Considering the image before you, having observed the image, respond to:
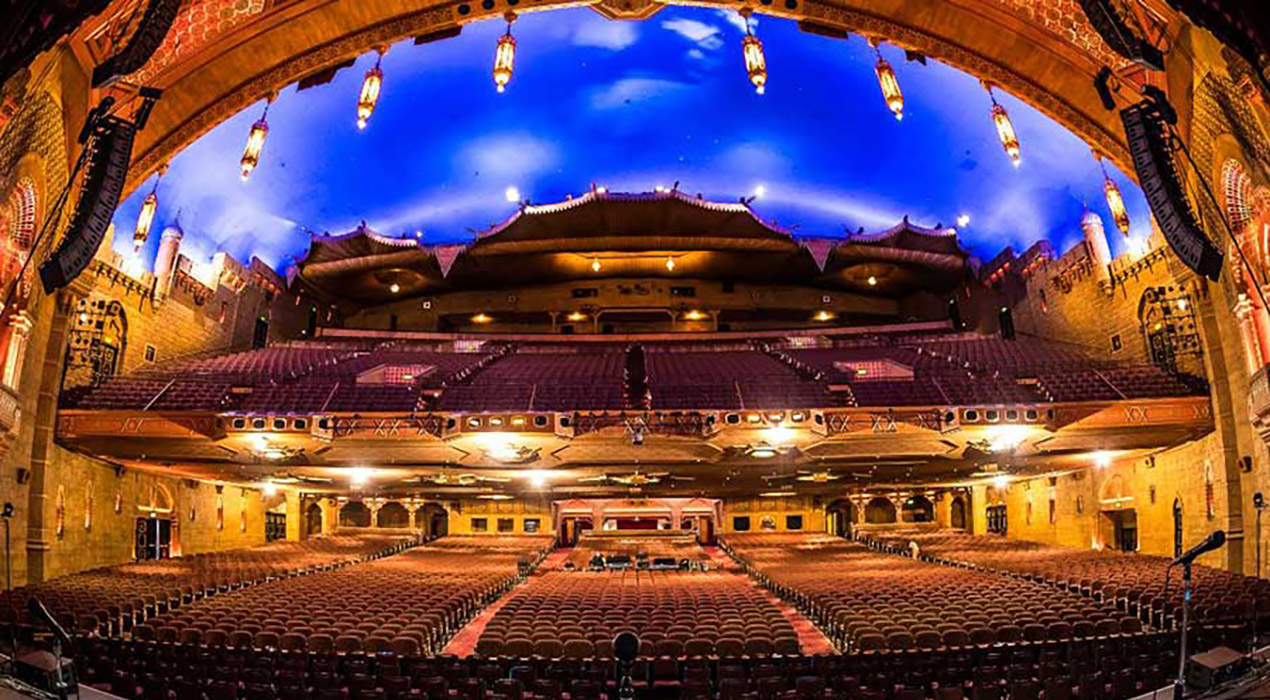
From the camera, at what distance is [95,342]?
749 inches

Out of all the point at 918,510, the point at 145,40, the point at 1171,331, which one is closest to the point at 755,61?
the point at 145,40

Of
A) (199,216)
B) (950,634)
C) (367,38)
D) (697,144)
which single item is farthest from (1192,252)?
(199,216)

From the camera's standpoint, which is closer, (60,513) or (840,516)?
(60,513)

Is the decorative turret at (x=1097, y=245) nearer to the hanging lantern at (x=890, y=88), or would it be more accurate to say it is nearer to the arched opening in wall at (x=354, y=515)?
the hanging lantern at (x=890, y=88)

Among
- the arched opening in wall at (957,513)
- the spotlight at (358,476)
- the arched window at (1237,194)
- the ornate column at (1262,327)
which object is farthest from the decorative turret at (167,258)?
the arched opening in wall at (957,513)

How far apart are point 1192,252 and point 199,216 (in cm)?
2715

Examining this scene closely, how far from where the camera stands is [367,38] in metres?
14.0

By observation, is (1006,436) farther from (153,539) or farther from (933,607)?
(153,539)

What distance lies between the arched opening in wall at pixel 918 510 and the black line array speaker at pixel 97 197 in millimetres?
34132

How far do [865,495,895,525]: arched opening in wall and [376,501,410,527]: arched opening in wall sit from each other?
22.6 meters

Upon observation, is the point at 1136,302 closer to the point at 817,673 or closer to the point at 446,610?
the point at 817,673

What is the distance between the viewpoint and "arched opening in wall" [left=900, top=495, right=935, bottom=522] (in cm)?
3625

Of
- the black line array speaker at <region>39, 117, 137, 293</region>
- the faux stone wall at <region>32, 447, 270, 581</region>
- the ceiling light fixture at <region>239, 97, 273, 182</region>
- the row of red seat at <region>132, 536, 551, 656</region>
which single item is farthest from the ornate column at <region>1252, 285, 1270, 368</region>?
the faux stone wall at <region>32, 447, 270, 581</region>

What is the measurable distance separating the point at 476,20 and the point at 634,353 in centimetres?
1797
